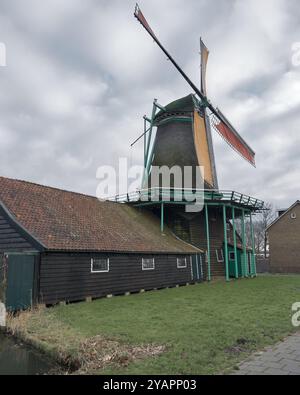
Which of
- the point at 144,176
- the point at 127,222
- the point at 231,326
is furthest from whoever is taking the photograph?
the point at 144,176

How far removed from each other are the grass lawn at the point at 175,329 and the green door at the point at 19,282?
1174 millimetres

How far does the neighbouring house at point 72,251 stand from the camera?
1363 cm

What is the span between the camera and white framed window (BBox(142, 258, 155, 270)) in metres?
19.7

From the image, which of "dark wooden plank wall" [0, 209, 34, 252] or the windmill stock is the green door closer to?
"dark wooden plank wall" [0, 209, 34, 252]

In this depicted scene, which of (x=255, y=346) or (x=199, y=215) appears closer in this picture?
(x=255, y=346)

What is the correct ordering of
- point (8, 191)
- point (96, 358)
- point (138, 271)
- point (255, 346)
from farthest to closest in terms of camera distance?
point (138, 271)
point (8, 191)
point (255, 346)
point (96, 358)

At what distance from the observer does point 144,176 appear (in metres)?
30.7

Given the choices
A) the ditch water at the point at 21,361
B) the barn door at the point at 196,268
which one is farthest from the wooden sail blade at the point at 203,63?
the ditch water at the point at 21,361

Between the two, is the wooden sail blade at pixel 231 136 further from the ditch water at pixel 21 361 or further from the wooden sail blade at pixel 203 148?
the ditch water at pixel 21 361

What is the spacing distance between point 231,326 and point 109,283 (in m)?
8.78

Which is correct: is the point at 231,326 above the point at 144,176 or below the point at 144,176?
below
